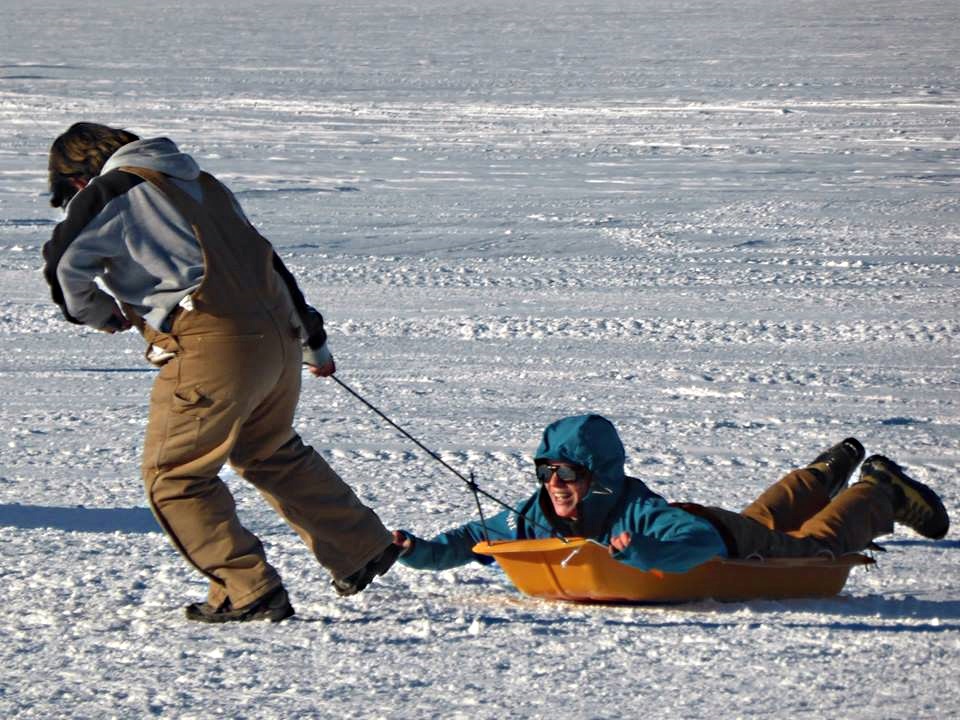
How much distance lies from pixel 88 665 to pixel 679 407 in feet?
11.1

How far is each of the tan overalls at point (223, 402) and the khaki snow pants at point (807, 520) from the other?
3.84ft

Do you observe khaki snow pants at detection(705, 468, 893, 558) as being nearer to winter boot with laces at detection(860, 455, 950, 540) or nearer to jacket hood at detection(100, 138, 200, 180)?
winter boot with laces at detection(860, 455, 950, 540)

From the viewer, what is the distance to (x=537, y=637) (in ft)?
11.6

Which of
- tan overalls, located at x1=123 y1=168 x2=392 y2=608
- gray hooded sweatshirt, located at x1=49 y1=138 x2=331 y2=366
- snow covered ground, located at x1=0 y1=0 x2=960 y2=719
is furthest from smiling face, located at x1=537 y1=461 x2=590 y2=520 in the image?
gray hooded sweatshirt, located at x1=49 y1=138 x2=331 y2=366

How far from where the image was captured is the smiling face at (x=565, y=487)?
3762 millimetres

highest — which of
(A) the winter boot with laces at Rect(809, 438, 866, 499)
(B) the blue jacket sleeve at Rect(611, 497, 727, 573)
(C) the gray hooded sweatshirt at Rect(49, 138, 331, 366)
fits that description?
(C) the gray hooded sweatshirt at Rect(49, 138, 331, 366)

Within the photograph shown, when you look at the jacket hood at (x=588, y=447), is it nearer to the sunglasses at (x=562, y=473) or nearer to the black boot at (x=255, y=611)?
the sunglasses at (x=562, y=473)

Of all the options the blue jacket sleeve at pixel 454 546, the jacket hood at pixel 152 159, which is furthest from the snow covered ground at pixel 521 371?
the jacket hood at pixel 152 159

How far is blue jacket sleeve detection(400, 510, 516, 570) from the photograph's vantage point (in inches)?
155

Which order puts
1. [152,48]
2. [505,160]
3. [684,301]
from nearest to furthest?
[684,301], [505,160], [152,48]

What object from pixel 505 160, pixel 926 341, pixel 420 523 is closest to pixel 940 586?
pixel 420 523

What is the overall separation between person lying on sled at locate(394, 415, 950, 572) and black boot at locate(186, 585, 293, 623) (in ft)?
1.28

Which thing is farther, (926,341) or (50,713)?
(926,341)

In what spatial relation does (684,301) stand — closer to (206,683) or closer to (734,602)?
(734,602)
